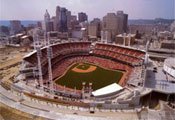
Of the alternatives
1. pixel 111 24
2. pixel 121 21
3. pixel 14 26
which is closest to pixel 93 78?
pixel 111 24

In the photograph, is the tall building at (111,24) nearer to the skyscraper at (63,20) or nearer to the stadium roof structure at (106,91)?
the skyscraper at (63,20)

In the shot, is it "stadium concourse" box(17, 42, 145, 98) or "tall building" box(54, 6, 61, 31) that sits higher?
"tall building" box(54, 6, 61, 31)

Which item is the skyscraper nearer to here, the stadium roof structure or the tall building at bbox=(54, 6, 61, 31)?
the tall building at bbox=(54, 6, 61, 31)

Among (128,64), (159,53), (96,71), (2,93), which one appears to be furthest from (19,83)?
(159,53)

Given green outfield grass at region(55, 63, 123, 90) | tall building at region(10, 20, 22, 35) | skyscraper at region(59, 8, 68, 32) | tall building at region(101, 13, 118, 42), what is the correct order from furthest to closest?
tall building at region(10, 20, 22, 35), skyscraper at region(59, 8, 68, 32), tall building at region(101, 13, 118, 42), green outfield grass at region(55, 63, 123, 90)

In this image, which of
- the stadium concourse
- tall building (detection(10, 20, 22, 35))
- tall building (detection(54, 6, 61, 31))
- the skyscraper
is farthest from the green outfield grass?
tall building (detection(10, 20, 22, 35))

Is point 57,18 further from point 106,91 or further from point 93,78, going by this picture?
point 106,91

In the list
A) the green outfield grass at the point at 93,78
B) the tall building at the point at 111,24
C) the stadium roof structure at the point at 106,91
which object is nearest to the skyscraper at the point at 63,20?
the tall building at the point at 111,24
